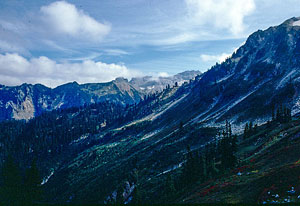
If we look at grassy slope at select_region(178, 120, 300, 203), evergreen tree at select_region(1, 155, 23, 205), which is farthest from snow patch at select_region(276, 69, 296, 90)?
evergreen tree at select_region(1, 155, 23, 205)

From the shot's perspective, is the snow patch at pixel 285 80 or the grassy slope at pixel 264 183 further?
the snow patch at pixel 285 80

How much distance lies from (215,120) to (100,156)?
10287 cm

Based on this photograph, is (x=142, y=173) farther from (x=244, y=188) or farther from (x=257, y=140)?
(x=244, y=188)

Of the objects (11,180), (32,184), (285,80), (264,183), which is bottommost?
(32,184)

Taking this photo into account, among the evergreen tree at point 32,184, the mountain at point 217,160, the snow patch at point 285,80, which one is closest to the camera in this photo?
the mountain at point 217,160

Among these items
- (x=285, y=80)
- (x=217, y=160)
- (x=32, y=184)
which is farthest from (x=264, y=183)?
(x=285, y=80)

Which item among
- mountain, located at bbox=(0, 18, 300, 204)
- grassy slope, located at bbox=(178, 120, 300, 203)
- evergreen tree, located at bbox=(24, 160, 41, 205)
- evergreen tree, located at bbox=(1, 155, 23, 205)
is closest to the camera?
grassy slope, located at bbox=(178, 120, 300, 203)

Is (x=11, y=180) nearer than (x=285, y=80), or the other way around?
(x=11, y=180)

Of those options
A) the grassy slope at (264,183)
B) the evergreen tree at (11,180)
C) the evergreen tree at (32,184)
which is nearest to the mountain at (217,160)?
the grassy slope at (264,183)

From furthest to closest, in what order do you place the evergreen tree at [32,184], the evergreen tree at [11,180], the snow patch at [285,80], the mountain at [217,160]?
the snow patch at [285,80]
the evergreen tree at [32,184]
the evergreen tree at [11,180]
the mountain at [217,160]

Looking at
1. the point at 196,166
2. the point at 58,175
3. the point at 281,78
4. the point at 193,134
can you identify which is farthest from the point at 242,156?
the point at 58,175

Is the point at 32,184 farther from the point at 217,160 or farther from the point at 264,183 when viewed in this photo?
the point at 217,160

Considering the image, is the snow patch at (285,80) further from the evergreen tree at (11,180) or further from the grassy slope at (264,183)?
the evergreen tree at (11,180)

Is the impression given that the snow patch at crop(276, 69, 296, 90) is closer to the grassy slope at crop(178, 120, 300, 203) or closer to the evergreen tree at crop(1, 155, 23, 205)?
the grassy slope at crop(178, 120, 300, 203)
